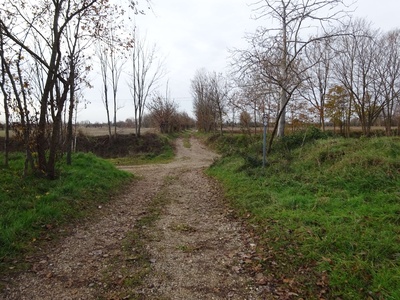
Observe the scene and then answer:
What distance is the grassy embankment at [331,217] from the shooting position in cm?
307

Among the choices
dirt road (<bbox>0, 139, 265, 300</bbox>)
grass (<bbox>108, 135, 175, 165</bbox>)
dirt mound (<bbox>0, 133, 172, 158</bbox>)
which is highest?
dirt mound (<bbox>0, 133, 172, 158</bbox>)

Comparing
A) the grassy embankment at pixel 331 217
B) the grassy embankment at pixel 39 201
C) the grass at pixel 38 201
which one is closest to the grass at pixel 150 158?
the grassy embankment at pixel 39 201

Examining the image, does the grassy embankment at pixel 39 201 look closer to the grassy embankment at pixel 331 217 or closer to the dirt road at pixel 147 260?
the dirt road at pixel 147 260

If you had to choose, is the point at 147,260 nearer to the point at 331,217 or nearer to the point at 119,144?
the point at 331,217

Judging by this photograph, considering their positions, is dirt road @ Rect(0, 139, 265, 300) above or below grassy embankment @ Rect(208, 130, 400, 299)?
below

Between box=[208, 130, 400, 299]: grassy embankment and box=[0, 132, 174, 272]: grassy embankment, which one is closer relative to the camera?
box=[208, 130, 400, 299]: grassy embankment

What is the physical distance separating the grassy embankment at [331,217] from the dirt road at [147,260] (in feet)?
1.79

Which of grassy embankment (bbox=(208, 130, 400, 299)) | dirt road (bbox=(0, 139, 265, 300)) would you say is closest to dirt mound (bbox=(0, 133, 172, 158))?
grassy embankment (bbox=(208, 130, 400, 299))

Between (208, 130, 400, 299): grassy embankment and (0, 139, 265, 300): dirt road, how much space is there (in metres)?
0.55

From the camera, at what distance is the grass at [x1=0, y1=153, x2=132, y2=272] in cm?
416

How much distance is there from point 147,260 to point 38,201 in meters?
3.46

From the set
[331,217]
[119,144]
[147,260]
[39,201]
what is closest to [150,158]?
[119,144]

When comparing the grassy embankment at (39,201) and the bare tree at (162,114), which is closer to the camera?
the grassy embankment at (39,201)

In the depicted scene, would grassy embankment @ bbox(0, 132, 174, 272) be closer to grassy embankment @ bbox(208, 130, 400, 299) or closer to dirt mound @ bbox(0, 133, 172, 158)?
grassy embankment @ bbox(208, 130, 400, 299)
